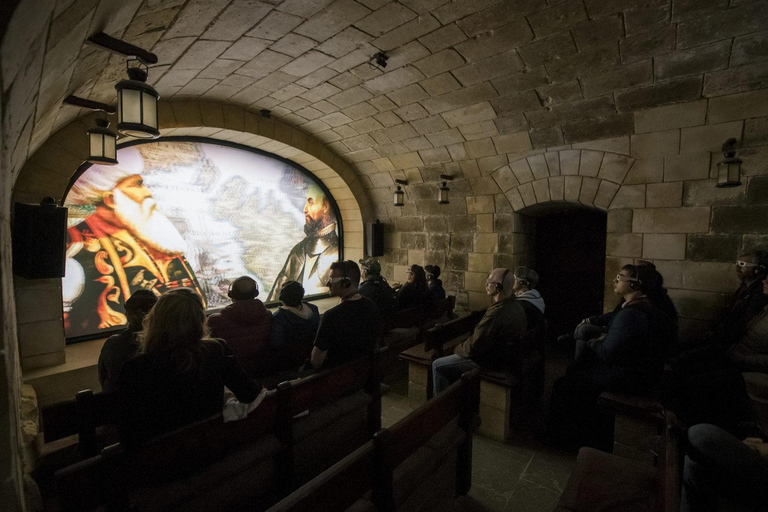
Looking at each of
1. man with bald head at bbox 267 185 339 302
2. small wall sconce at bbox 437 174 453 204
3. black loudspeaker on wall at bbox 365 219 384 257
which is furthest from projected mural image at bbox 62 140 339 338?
small wall sconce at bbox 437 174 453 204

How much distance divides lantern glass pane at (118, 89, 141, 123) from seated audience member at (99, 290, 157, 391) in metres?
1.23

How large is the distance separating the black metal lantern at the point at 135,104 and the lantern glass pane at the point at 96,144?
4.13ft

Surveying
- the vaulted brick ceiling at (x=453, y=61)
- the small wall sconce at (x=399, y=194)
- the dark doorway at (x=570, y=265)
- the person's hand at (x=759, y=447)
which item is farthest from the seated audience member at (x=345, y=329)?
the dark doorway at (x=570, y=265)

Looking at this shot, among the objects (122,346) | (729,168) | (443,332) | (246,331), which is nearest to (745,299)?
(729,168)

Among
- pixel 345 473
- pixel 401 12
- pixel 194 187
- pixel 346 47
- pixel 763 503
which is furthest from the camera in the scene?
pixel 194 187

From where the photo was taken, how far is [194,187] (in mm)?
5703

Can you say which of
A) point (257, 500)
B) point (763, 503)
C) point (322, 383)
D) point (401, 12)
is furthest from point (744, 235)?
point (257, 500)

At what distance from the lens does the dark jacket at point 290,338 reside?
3.03m

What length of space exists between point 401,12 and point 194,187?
13.8 ft

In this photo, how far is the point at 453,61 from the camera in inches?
154

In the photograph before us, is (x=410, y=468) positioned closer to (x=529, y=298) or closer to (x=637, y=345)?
(x=637, y=345)

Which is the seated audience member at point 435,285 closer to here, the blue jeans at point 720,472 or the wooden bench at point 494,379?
the wooden bench at point 494,379

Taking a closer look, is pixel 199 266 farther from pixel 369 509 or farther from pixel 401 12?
pixel 369 509

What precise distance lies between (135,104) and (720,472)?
3.96 meters
